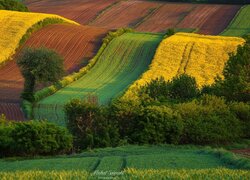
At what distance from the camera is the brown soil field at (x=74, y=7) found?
105m

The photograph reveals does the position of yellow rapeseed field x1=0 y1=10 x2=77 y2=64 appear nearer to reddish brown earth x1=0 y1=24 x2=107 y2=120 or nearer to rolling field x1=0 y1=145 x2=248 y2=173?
reddish brown earth x1=0 y1=24 x2=107 y2=120

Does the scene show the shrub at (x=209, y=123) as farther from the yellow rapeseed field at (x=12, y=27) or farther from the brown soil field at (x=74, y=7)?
the brown soil field at (x=74, y=7)

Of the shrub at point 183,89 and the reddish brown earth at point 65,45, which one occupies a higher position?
the reddish brown earth at point 65,45

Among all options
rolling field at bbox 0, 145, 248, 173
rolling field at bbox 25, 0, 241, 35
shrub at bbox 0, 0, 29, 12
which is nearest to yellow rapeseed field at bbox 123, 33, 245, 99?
rolling field at bbox 25, 0, 241, 35

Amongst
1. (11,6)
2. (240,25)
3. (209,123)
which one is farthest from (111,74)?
(11,6)

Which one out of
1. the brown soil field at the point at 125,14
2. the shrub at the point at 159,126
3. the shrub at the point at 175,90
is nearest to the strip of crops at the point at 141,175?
the shrub at the point at 159,126

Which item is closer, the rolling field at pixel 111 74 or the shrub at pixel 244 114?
the shrub at pixel 244 114

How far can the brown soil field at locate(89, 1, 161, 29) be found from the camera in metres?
99.0

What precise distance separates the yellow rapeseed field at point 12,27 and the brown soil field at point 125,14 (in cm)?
1230

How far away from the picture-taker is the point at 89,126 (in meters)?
42.0

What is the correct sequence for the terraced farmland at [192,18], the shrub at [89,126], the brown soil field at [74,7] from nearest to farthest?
the shrub at [89,126], the terraced farmland at [192,18], the brown soil field at [74,7]

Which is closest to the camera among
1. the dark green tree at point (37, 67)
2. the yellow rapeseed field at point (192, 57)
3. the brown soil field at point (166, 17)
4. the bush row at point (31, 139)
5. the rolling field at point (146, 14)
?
the bush row at point (31, 139)

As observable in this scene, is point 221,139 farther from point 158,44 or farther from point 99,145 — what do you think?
point 158,44

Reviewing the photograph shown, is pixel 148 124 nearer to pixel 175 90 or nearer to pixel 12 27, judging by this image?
pixel 175 90
